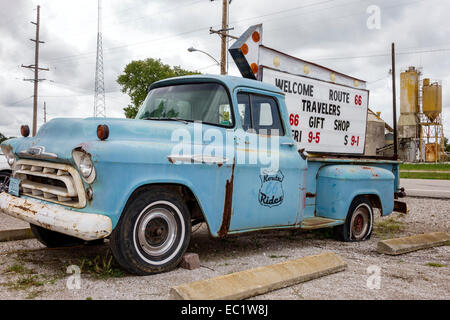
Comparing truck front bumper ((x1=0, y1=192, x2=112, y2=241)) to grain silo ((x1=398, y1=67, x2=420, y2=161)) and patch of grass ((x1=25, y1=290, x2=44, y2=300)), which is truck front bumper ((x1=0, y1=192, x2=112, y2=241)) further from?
grain silo ((x1=398, y1=67, x2=420, y2=161))

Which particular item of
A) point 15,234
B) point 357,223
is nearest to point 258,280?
point 357,223

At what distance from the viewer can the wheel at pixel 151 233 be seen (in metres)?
3.91

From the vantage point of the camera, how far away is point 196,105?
16.2 feet

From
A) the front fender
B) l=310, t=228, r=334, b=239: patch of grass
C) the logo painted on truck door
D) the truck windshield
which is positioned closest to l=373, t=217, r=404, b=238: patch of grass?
l=310, t=228, r=334, b=239: patch of grass

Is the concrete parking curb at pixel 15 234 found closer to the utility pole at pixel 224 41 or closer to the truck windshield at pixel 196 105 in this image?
the truck windshield at pixel 196 105

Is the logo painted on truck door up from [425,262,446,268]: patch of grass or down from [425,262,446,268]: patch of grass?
up

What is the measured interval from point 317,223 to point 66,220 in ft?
10.7

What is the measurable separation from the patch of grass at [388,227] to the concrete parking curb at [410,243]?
103 centimetres

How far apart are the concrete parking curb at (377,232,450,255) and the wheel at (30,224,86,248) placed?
3.75 meters

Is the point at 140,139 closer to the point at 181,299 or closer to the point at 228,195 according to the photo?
the point at 228,195

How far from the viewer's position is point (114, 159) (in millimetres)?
3754

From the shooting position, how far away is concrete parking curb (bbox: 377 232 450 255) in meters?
5.47

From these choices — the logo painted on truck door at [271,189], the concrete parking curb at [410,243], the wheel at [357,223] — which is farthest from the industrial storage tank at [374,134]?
the logo painted on truck door at [271,189]

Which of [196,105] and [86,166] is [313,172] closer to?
[196,105]
